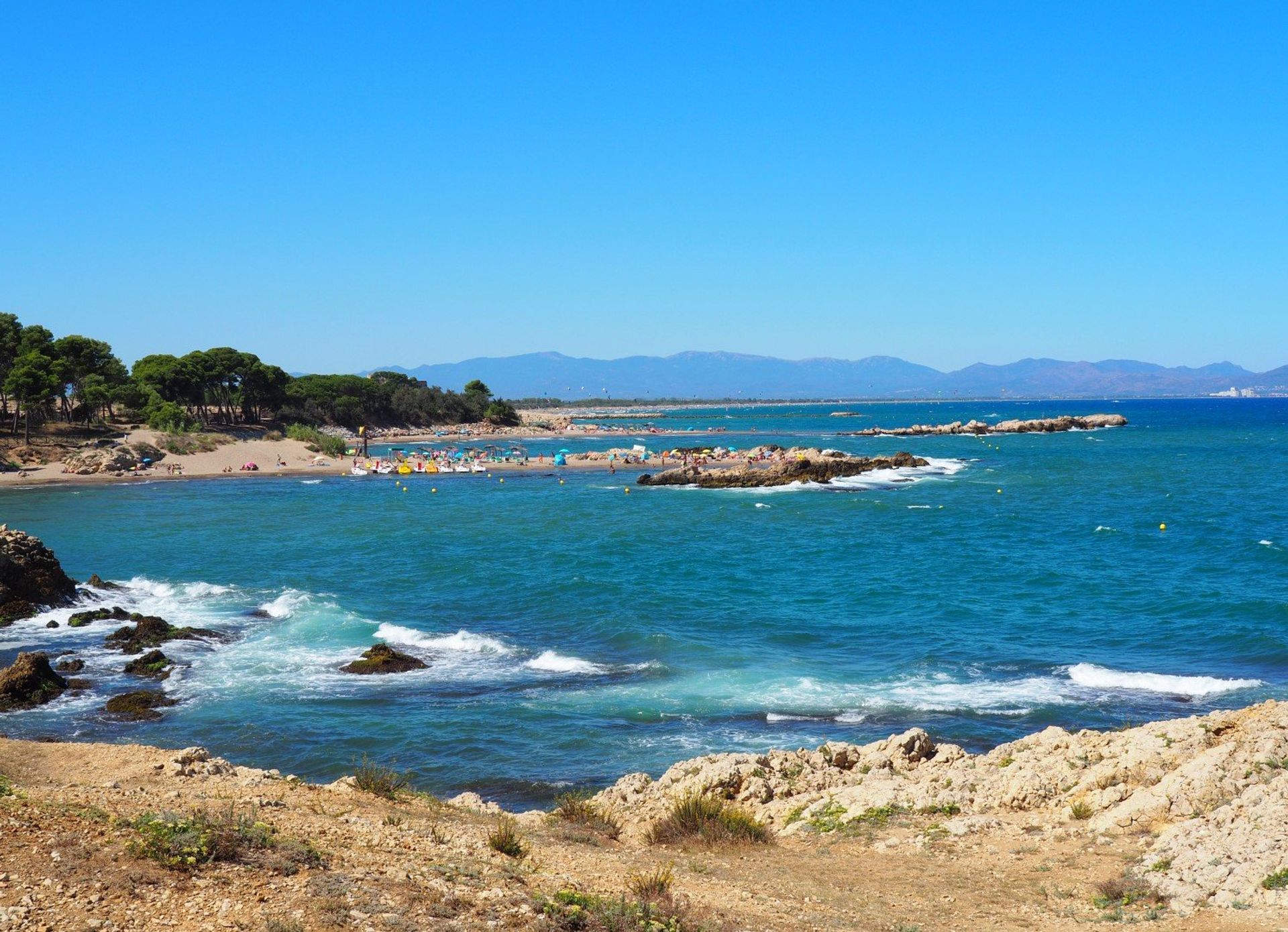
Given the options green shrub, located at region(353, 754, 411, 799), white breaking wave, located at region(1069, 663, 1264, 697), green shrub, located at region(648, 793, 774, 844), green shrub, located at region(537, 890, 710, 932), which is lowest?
white breaking wave, located at region(1069, 663, 1264, 697)

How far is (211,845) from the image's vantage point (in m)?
8.73

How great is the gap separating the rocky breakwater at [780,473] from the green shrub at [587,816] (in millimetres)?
51626

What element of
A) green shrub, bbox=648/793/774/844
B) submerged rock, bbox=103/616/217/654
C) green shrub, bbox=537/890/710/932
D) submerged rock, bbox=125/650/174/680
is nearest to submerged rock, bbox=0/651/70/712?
submerged rock, bbox=125/650/174/680

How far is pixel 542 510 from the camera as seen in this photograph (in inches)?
2067

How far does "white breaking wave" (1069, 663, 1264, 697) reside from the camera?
19750 millimetres

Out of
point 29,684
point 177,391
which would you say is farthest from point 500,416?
point 29,684

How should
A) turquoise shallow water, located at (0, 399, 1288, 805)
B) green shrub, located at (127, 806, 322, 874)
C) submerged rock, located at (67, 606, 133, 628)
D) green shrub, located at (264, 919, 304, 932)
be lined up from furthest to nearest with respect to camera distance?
submerged rock, located at (67, 606, 133, 628) < turquoise shallow water, located at (0, 399, 1288, 805) < green shrub, located at (127, 806, 322, 874) < green shrub, located at (264, 919, 304, 932)

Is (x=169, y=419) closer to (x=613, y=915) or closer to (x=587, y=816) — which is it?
(x=587, y=816)

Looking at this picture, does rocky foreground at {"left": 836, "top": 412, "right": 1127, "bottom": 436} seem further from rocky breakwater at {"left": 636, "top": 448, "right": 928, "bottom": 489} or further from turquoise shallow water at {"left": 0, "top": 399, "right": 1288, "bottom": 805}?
turquoise shallow water at {"left": 0, "top": 399, "right": 1288, "bottom": 805}

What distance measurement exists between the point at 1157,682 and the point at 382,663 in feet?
53.5

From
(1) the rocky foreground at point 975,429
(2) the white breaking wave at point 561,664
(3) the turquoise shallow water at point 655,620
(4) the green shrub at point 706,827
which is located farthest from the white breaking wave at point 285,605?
(1) the rocky foreground at point 975,429

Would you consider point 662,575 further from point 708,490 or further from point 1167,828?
point 708,490

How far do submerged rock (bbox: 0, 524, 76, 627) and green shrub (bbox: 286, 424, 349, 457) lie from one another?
59.3m

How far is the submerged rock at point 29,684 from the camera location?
19.3 metres
